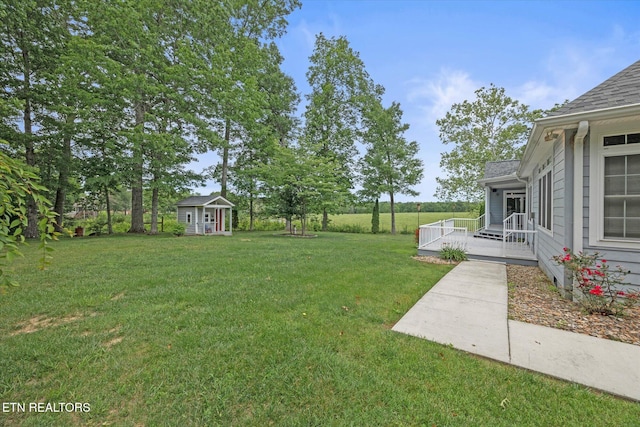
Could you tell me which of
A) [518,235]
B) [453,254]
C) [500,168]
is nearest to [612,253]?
[453,254]

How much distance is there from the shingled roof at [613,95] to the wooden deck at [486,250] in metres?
4.48

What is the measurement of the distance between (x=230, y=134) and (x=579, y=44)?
1926 cm

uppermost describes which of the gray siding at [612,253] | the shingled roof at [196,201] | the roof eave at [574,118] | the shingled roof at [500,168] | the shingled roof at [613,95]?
the shingled roof at [500,168]

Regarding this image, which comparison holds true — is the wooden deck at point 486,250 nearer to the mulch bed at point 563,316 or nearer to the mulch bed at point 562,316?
the mulch bed at point 562,316

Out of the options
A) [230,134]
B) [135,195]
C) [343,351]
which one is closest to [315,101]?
[230,134]

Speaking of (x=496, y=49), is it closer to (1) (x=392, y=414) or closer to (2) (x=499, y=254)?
(2) (x=499, y=254)

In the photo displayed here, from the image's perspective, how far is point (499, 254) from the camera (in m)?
7.68

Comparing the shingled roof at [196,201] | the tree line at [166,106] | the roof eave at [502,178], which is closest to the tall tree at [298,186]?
the tree line at [166,106]

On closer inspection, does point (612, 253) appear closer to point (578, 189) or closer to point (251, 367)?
point (578, 189)

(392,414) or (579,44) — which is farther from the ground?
(579,44)

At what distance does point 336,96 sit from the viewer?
2200 cm

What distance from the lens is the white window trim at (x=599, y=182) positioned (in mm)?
3871

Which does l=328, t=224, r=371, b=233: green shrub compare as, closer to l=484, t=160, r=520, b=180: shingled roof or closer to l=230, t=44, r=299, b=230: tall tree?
l=230, t=44, r=299, b=230: tall tree

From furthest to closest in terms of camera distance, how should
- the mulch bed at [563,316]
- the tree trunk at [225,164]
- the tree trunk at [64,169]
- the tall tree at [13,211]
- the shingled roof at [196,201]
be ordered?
the tree trunk at [225,164], the shingled roof at [196,201], the tree trunk at [64,169], the mulch bed at [563,316], the tall tree at [13,211]
